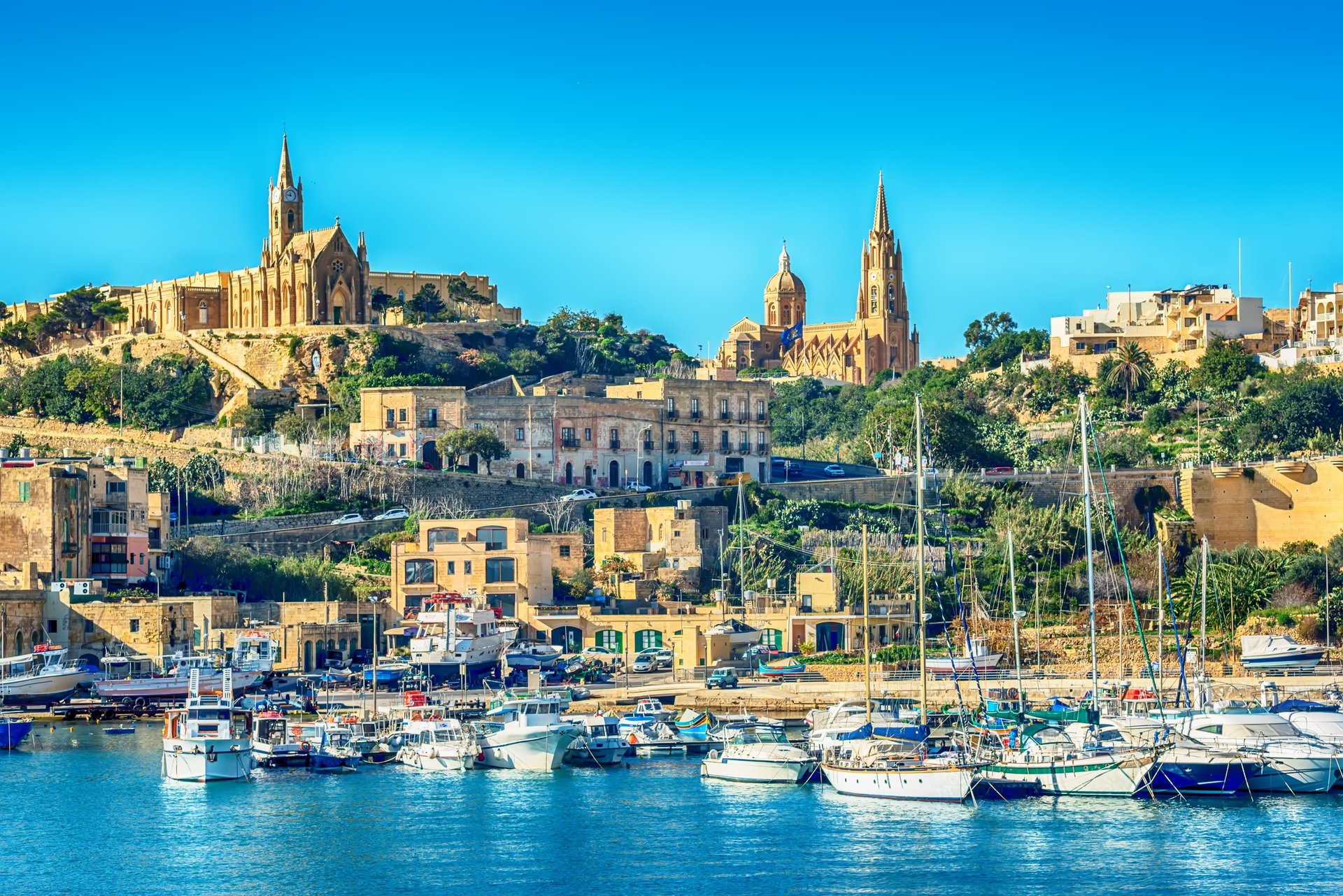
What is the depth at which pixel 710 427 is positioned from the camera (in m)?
89.3

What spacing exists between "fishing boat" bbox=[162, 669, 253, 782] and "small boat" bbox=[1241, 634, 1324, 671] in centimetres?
2807

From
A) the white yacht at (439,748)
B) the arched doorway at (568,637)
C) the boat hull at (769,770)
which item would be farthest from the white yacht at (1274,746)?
the arched doorway at (568,637)

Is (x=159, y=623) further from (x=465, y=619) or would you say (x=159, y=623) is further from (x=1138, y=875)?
(x=1138, y=875)

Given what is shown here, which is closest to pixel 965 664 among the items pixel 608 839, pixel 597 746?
pixel 597 746

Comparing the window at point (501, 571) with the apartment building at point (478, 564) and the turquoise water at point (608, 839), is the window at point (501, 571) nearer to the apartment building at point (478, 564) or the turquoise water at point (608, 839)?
the apartment building at point (478, 564)

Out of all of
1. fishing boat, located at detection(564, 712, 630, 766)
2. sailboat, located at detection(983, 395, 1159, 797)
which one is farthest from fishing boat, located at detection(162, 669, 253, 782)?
sailboat, located at detection(983, 395, 1159, 797)

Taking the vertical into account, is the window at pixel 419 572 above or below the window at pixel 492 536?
below

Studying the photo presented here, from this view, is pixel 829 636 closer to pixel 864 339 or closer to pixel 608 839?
→ pixel 608 839

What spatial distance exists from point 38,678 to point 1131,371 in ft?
178

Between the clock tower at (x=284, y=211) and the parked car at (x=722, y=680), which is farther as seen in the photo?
the clock tower at (x=284, y=211)

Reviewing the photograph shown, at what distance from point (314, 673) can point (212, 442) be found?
2418 cm

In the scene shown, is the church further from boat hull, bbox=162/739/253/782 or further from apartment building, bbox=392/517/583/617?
boat hull, bbox=162/739/253/782

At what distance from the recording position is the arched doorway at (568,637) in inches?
2694

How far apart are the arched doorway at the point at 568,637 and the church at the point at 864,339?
64508mm
